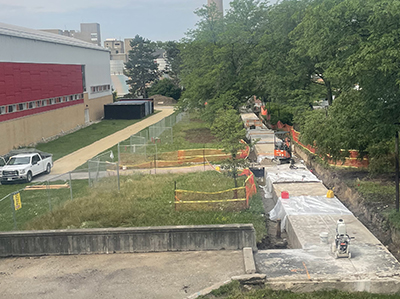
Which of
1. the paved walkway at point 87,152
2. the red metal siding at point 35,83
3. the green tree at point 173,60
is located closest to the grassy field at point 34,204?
the paved walkway at point 87,152

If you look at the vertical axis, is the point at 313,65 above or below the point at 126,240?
above

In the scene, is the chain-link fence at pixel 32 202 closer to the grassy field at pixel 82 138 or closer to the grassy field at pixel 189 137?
the grassy field at pixel 189 137

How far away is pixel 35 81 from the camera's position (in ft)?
136

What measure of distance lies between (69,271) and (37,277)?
0.86 meters

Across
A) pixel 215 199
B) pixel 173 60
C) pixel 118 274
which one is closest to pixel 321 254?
pixel 118 274

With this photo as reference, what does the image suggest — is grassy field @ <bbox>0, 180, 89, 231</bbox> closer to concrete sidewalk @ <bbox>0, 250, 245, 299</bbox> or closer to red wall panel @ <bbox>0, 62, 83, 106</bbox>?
concrete sidewalk @ <bbox>0, 250, 245, 299</bbox>

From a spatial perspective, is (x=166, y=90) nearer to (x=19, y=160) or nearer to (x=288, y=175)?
(x=19, y=160)

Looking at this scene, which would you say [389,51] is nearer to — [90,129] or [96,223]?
[96,223]

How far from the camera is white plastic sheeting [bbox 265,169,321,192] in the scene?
22766 millimetres

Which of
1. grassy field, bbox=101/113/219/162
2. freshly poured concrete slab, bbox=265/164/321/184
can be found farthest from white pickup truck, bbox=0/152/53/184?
freshly poured concrete slab, bbox=265/164/321/184

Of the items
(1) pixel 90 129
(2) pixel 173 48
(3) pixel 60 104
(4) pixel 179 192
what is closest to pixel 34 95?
(3) pixel 60 104

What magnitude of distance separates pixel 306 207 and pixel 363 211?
226cm

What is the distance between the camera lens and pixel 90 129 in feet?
168

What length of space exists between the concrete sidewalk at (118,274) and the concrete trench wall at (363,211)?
17.5 ft
